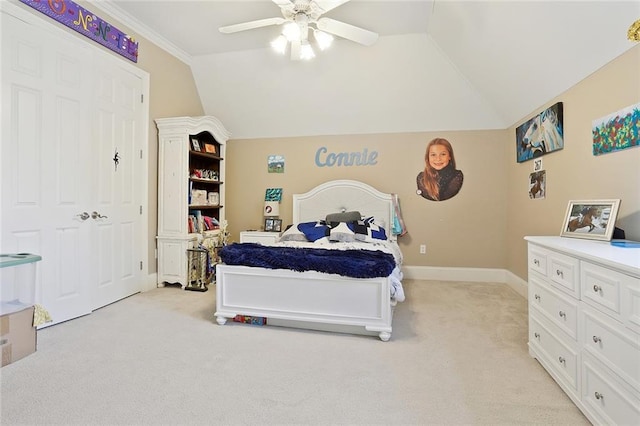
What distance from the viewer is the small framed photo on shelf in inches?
190

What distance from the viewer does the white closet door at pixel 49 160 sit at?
248cm

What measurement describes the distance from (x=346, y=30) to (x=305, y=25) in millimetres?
346

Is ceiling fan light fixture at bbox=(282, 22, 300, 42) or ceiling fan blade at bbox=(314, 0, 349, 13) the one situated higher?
ceiling fan blade at bbox=(314, 0, 349, 13)

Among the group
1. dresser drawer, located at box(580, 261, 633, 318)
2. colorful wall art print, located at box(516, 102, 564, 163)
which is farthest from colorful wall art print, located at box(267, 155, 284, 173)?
dresser drawer, located at box(580, 261, 633, 318)

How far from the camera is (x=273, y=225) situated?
15.9ft

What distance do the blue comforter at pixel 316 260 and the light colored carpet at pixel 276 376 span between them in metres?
0.55

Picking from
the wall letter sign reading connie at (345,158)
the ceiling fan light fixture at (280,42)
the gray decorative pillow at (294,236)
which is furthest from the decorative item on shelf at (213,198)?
the ceiling fan light fixture at (280,42)

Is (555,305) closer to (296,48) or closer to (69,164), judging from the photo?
(296,48)

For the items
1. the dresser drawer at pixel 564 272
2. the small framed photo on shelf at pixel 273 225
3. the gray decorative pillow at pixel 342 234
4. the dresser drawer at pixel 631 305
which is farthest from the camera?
the small framed photo on shelf at pixel 273 225

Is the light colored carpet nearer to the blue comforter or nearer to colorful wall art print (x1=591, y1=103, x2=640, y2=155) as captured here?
the blue comforter

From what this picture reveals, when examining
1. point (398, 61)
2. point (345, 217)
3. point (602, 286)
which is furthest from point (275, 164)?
point (602, 286)

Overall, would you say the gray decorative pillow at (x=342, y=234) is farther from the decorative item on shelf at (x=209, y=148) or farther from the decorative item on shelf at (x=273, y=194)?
the decorative item on shelf at (x=209, y=148)

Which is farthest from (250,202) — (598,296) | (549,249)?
(598,296)

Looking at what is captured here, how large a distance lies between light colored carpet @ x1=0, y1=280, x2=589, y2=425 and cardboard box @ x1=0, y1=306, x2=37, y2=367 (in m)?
0.07
